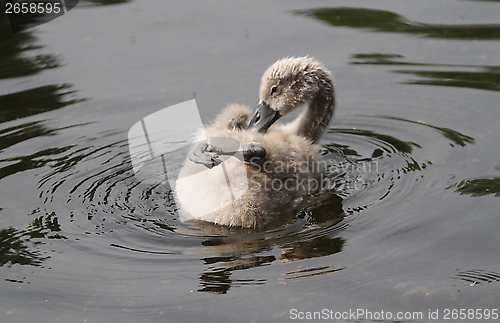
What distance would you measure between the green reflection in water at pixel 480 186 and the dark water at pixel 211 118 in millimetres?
15

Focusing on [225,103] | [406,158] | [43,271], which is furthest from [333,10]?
[43,271]

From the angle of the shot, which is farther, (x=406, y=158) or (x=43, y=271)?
(x=406, y=158)

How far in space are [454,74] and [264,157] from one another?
2811 mm

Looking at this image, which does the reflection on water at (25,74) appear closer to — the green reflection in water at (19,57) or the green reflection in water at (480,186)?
the green reflection in water at (19,57)

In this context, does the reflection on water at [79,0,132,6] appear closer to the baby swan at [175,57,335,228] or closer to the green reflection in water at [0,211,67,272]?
the baby swan at [175,57,335,228]

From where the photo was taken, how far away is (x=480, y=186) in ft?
17.9

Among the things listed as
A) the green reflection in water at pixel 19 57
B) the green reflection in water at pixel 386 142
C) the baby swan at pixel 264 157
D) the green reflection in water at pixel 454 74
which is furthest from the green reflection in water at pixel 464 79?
the green reflection in water at pixel 19 57

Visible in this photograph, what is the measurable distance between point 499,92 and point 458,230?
91.4 inches

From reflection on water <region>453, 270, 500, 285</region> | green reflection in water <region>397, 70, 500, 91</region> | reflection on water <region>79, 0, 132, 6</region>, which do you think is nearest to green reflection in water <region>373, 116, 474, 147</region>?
green reflection in water <region>397, 70, 500, 91</region>

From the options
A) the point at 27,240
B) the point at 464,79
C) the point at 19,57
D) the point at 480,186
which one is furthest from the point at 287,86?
the point at 19,57

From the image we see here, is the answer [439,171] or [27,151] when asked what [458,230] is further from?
[27,151]

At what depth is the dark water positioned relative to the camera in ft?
14.5

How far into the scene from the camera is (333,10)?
28.5 feet

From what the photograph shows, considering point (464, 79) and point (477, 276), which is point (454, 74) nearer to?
point (464, 79)
